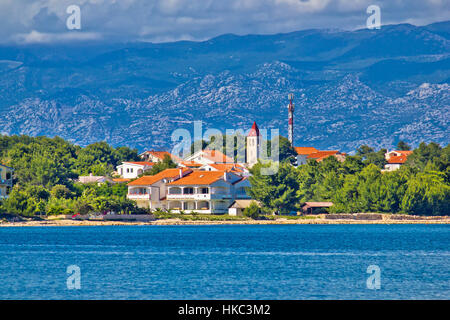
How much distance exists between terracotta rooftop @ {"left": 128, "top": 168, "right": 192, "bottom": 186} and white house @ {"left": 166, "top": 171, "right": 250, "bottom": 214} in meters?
2.19

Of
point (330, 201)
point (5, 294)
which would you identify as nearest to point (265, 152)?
point (330, 201)

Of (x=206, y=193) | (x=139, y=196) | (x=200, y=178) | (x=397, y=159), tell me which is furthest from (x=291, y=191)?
(x=397, y=159)

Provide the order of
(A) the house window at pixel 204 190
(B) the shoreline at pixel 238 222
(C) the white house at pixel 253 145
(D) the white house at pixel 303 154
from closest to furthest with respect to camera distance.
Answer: (B) the shoreline at pixel 238 222
(A) the house window at pixel 204 190
(C) the white house at pixel 253 145
(D) the white house at pixel 303 154

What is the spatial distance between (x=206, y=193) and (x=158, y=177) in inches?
311

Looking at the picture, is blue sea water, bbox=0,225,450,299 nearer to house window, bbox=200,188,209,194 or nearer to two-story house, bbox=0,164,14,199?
two-story house, bbox=0,164,14,199

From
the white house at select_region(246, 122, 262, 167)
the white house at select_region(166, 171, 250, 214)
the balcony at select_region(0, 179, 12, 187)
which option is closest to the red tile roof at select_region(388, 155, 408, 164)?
the white house at select_region(246, 122, 262, 167)

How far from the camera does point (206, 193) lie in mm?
96312

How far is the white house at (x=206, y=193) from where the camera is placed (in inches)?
3797

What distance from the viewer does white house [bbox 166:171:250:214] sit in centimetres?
9644

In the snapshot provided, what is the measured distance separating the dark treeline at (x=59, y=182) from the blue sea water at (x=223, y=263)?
3325mm

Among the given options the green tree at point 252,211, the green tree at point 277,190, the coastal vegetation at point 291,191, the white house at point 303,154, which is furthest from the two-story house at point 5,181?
the white house at point 303,154

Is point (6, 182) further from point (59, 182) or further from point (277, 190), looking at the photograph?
point (277, 190)

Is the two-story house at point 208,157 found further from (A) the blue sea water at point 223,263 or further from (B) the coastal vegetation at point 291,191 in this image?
(A) the blue sea water at point 223,263
